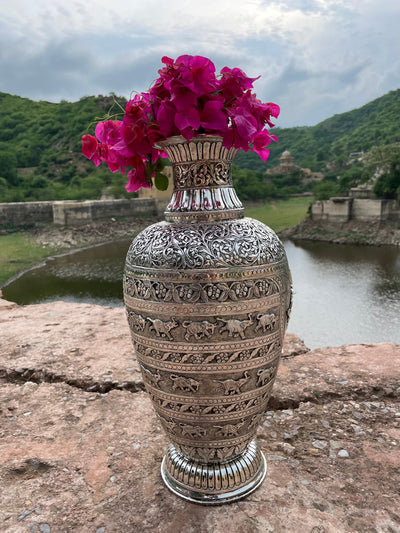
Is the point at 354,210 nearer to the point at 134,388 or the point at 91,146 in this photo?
the point at 134,388

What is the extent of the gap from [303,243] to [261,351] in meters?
14.3

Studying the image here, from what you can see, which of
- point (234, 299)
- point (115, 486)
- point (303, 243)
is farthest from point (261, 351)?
point (303, 243)

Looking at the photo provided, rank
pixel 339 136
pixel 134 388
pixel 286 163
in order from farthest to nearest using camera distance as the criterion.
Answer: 1. pixel 339 136
2. pixel 286 163
3. pixel 134 388

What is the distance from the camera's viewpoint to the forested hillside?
23250mm

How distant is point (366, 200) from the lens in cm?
1553

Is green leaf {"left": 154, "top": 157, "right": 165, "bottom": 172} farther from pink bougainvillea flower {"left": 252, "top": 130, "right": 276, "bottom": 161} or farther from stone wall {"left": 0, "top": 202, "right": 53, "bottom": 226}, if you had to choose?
stone wall {"left": 0, "top": 202, "right": 53, "bottom": 226}

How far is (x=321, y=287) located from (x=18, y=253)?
8696 mm

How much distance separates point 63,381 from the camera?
2.82 metres

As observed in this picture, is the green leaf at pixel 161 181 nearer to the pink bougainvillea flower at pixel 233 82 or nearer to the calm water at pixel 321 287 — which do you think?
the pink bougainvillea flower at pixel 233 82

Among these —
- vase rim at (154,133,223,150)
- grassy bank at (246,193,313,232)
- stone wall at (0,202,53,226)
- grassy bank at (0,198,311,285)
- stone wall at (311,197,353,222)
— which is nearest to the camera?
vase rim at (154,133,223,150)

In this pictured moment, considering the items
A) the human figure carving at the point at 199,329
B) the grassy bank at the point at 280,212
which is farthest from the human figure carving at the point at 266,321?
the grassy bank at the point at 280,212

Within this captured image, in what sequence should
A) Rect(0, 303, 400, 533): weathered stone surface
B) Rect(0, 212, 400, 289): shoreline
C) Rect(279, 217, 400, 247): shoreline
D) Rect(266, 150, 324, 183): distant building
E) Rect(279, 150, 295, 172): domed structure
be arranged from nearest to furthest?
Rect(0, 303, 400, 533): weathered stone surface → Rect(0, 212, 400, 289): shoreline → Rect(279, 217, 400, 247): shoreline → Rect(266, 150, 324, 183): distant building → Rect(279, 150, 295, 172): domed structure

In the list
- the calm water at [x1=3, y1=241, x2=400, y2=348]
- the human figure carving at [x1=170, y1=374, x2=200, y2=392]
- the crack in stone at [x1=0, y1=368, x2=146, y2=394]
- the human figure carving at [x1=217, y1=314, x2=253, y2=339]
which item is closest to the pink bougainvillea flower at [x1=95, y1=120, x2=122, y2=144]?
the human figure carving at [x1=217, y1=314, x2=253, y2=339]

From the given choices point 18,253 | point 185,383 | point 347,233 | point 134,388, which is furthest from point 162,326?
point 347,233
